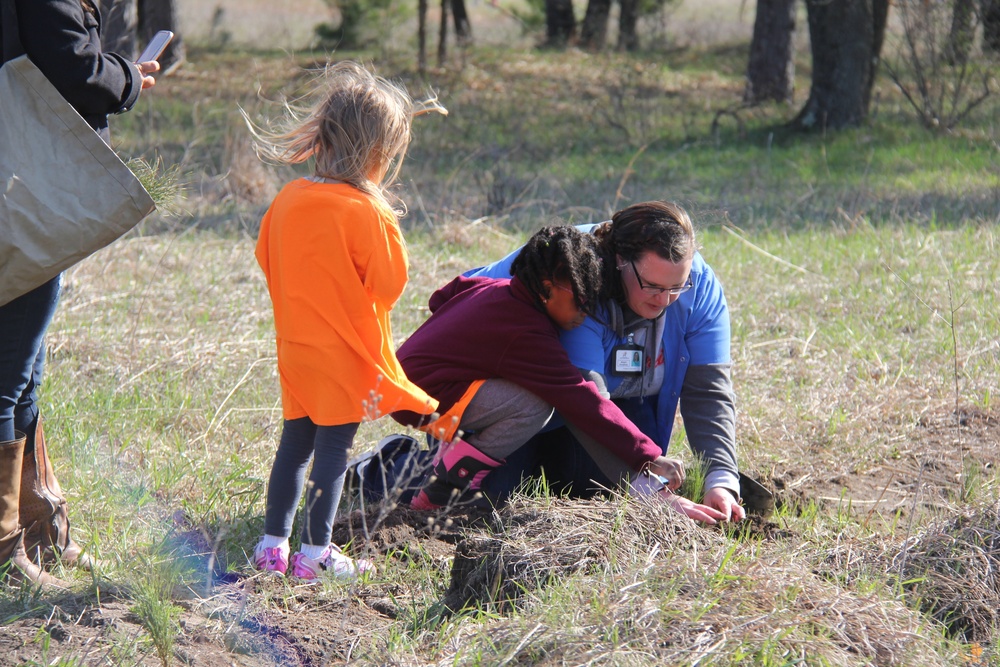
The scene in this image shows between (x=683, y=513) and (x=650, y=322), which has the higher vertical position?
(x=650, y=322)

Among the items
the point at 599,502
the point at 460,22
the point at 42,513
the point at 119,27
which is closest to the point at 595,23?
the point at 460,22

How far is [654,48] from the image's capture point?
19422 millimetres

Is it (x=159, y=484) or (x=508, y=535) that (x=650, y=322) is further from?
(x=159, y=484)

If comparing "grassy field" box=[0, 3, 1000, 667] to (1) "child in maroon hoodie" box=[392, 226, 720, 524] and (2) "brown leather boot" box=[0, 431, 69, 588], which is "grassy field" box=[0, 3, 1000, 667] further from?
(1) "child in maroon hoodie" box=[392, 226, 720, 524]

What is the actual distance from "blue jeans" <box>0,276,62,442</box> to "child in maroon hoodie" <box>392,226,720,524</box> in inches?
41.4

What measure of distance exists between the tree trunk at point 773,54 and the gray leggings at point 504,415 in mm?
11364

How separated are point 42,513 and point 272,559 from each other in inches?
24.7

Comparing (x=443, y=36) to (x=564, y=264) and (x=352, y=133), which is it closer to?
(x=564, y=264)

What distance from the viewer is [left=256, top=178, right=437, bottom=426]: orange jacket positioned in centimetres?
263

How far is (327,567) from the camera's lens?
9.16 feet

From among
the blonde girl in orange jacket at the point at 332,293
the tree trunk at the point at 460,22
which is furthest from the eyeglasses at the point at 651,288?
the tree trunk at the point at 460,22

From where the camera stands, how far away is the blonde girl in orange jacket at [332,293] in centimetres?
264

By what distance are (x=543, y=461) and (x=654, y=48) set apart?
56.4ft

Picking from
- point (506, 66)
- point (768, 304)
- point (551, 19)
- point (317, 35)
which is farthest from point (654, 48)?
point (768, 304)
